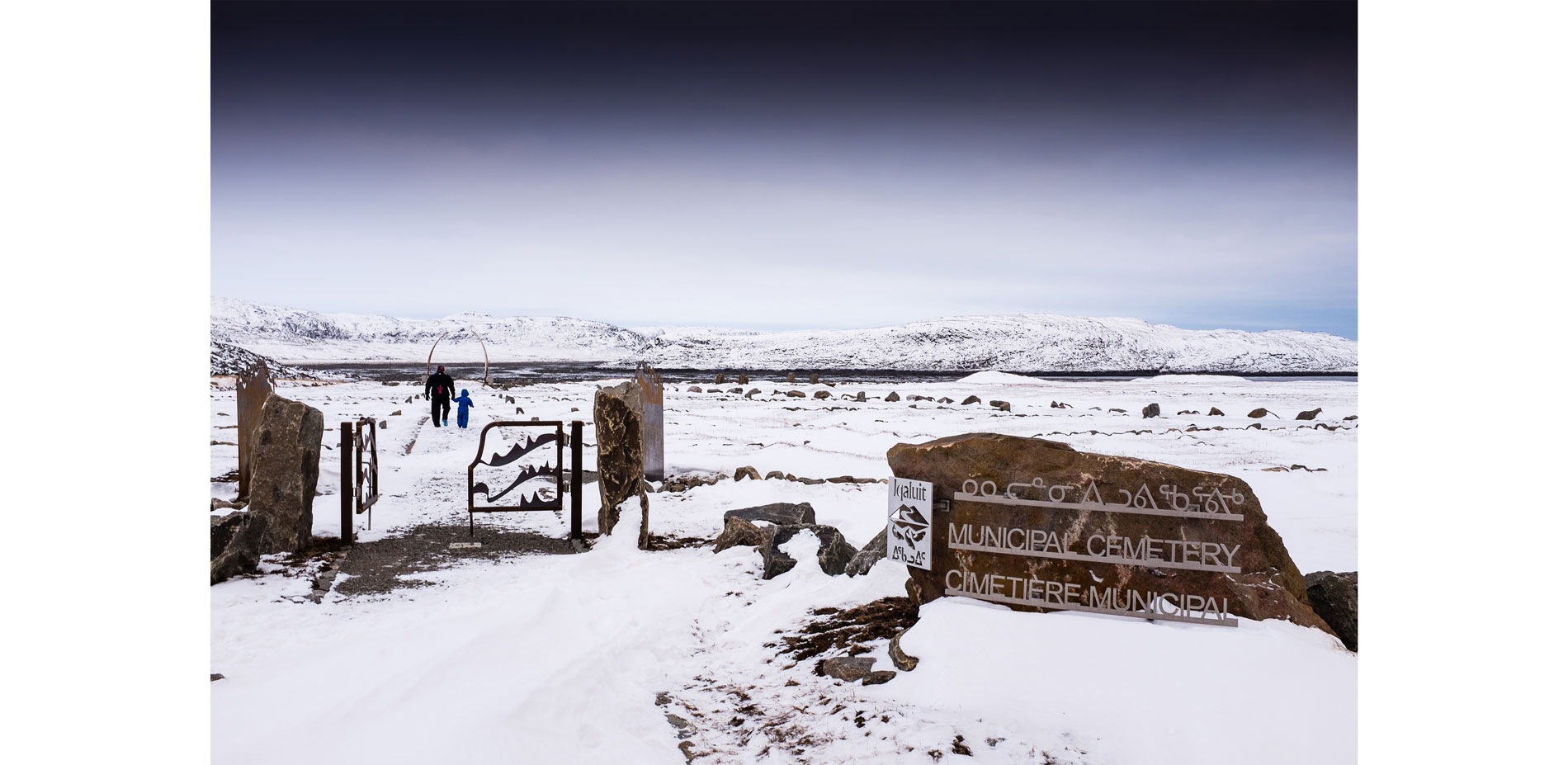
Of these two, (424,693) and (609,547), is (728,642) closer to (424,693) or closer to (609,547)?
(424,693)

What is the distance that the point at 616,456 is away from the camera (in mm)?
7719

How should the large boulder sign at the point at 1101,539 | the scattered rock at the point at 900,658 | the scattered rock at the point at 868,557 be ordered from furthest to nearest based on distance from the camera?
the scattered rock at the point at 868,557, the large boulder sign at the point at 1101,539, the scattered rock at the point at 900,658

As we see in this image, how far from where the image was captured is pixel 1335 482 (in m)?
9.04

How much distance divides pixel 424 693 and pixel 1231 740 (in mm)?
3891

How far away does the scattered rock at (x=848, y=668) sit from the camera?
390 cm

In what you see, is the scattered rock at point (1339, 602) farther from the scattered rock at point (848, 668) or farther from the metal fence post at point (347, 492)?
the metal fence post at point (347, 492)

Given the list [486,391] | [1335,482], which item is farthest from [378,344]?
[1335,482]

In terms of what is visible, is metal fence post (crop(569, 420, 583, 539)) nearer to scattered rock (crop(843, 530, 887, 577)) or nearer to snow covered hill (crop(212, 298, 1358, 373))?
scattered rock (crop(843, 530, 887, 577))

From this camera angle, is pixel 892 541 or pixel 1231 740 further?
pixel 892 541

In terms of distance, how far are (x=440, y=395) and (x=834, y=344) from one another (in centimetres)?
6296

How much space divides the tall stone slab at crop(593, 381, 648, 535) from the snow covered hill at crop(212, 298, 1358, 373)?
55.1 meters

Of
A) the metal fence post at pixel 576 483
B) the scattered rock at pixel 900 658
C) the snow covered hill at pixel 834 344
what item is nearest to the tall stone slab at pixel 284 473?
the metal fence post at pixel 576 483

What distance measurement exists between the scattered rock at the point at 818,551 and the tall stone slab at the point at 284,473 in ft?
14.1

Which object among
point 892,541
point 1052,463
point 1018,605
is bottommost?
point 1018,605
